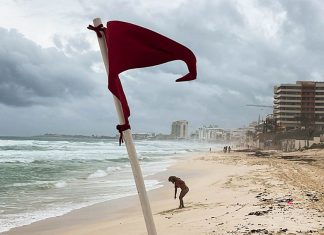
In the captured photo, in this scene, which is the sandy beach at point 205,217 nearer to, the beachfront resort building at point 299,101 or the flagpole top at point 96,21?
the flagpole top at point 96,21

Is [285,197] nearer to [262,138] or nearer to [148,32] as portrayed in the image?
[148,32]

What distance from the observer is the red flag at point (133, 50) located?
286 cm

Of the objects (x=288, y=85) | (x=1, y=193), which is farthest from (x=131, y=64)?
(x=288, y=85)

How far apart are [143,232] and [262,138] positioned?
11266 cm

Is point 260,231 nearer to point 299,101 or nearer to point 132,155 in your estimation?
point 132,155

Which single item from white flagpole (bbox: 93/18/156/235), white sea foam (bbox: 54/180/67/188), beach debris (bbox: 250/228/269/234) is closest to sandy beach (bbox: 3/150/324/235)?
beach debris (bbox: 250/228/269/234)

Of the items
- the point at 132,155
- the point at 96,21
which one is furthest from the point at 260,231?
the point at 96,21

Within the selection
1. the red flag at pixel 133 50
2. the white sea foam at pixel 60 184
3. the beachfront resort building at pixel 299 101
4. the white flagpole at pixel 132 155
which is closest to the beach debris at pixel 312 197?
the white flagpole at pixel 132 155

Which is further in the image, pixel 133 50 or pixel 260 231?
pixel 260 231

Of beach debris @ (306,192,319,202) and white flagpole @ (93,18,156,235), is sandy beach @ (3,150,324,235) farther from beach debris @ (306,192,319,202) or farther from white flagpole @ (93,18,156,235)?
white flagpole @ (93,18,156,235)

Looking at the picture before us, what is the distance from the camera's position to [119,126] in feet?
9.46

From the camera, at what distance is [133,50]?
2.89 metres

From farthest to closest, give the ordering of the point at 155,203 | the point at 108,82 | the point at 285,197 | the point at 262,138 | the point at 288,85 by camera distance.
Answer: the point at 288,85 < the point at 262,138 < the point at 155,203 < the point at 285,197 < the point at 108,82

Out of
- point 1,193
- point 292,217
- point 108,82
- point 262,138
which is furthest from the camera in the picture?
point 262,138
